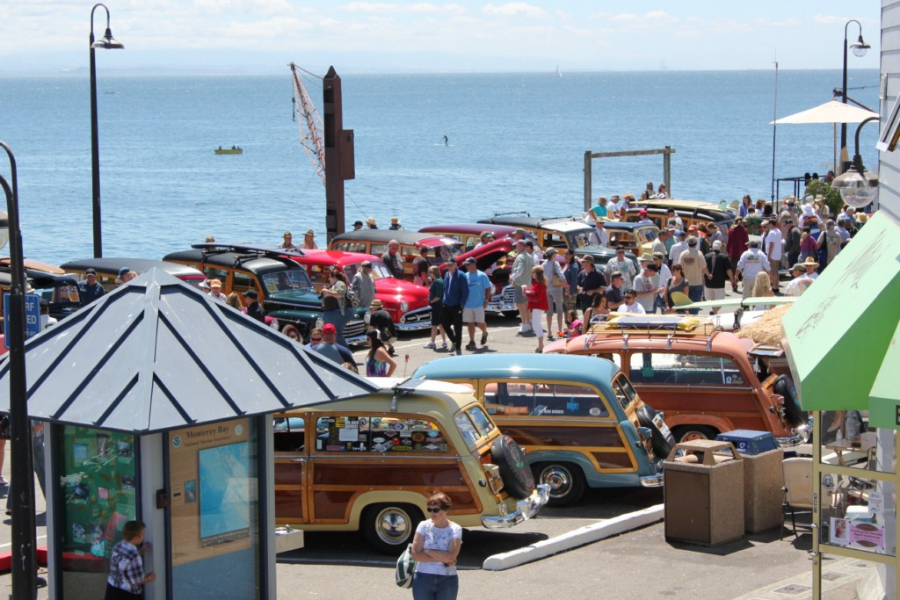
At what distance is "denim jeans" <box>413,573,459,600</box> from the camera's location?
8.97 metres

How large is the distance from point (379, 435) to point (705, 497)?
119 inches

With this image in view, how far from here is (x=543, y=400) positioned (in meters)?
13.0

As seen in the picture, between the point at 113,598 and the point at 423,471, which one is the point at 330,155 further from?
the point at 113,598

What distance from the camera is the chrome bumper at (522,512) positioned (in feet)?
36.9

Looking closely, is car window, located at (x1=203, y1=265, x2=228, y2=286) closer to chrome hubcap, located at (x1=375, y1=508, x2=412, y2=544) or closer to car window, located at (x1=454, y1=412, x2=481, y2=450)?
chrome hubcap, located at (x1=375, y1=508, x2=412, y2=544)

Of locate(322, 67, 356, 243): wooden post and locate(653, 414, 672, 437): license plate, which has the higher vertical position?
locate(322, 67, 356, 243): wooden post

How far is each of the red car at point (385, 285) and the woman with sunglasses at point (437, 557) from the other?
13.5 m

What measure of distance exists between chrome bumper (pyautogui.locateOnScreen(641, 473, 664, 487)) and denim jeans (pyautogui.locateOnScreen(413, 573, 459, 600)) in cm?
413

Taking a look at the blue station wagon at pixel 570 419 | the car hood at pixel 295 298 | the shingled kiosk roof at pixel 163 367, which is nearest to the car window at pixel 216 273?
the car hood at pixel 295 298

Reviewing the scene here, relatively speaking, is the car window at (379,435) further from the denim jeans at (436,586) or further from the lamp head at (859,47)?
the lamp head at (859,47)

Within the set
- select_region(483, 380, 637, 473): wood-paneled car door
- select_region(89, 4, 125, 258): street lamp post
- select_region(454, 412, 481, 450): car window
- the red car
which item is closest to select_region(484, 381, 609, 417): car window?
select_region(483, 380, 637, 473): wood-paneled car door

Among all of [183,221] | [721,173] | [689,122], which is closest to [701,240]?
[183,221]

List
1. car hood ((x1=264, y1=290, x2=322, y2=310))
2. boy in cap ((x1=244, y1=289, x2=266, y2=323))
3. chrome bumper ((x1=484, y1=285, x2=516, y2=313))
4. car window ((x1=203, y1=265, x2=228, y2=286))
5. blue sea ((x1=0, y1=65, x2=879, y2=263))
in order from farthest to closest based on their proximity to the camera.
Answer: blue sea ((x1=0, y1=65, x2=879, y2=263)) < chrome bumper ((x1=484, y1=285, x2=516, y2=313)) < car window ((x1=203, y1=265, x2=228, y2=286)) < car hood ((x1=264, y1=290, x2=322, y2=310)) < boy in cap ((x1=244, y1=289, x2=266, y2=323))

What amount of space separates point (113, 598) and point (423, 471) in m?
3.50
